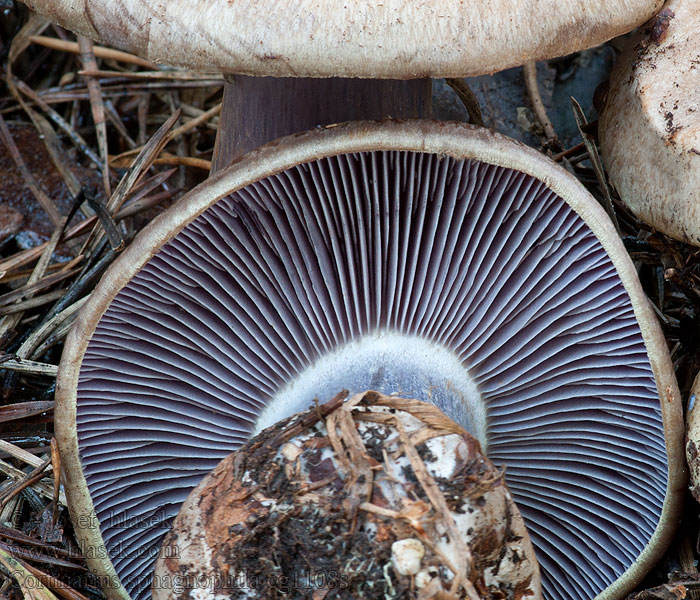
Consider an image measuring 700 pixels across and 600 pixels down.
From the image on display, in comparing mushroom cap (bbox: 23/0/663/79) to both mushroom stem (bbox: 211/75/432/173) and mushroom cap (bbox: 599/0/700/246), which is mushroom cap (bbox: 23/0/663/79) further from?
mushroom stem (bbox: 211/75/432/173)

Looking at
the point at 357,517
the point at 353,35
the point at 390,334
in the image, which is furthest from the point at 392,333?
the point at 353,35

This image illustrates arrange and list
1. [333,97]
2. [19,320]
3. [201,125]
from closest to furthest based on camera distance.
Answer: [333,97] → [19,320] → [201,125]

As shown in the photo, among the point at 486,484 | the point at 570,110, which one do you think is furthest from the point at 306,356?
the point at 570,110

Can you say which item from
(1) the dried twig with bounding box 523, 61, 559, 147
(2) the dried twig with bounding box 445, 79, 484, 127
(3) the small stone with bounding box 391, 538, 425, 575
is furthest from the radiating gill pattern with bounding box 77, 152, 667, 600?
(1) the dried twig with bounding box 523, 61, 559, 147

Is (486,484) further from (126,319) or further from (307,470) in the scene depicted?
(126,319)

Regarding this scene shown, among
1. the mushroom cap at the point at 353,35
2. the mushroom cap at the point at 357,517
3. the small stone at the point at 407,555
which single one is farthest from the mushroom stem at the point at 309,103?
the small stone at the point at 407,555

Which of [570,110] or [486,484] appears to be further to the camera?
[570,110]

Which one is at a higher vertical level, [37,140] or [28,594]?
[37,140]
